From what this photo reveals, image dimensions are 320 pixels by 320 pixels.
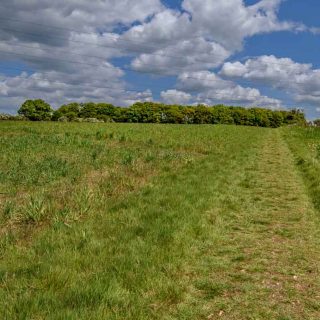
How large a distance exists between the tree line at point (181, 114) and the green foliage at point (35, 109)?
3.17 meters

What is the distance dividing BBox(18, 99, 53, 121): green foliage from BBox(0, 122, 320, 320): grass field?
139 metres

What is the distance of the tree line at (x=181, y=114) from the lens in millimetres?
161875

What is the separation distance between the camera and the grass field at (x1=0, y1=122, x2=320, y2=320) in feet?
18.7

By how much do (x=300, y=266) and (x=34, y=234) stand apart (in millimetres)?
4916

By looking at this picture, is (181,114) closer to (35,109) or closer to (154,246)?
(35,109)

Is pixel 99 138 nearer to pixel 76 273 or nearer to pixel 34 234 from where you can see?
pixel 34 234

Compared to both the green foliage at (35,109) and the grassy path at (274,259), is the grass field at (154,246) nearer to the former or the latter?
the grassy path at (274,259)

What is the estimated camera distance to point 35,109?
149875 millimetres

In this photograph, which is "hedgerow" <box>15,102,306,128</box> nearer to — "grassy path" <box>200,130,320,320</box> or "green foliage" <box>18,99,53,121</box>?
"green foliage" <box>18,99,53,121</box>

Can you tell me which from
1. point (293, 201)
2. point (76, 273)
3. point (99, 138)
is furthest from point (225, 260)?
point (99, 138)

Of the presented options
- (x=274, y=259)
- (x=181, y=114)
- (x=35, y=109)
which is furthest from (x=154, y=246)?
(x=181, y=114)

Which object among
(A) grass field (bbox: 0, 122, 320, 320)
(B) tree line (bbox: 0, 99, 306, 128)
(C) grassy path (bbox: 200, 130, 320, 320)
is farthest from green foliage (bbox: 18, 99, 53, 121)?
(C) grassy path (bbox: 200, 130, 320, 320)

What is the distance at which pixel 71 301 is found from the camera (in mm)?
5488

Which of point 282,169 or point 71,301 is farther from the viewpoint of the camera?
point 282,169
